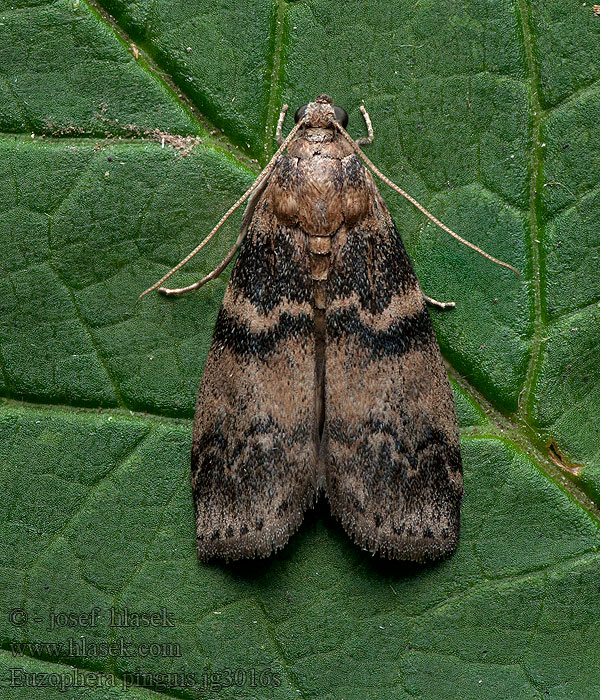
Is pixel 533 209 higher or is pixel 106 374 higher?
pixel 533 209

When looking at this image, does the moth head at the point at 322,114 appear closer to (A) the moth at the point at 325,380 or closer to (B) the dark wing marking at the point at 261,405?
(A) the moth at the point at 325,380

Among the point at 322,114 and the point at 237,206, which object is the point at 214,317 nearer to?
the point at 237,206

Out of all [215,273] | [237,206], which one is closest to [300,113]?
[237,206]

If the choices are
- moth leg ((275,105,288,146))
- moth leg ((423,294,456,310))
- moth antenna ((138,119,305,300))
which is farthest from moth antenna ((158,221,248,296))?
moth leg ((423,294,456,310))

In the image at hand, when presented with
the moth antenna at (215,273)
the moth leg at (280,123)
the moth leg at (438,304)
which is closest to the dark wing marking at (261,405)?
the moth antenna at (215,273)

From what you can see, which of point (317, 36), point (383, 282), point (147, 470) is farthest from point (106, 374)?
point (317, 36)

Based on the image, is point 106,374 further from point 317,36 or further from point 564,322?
point 564,322
